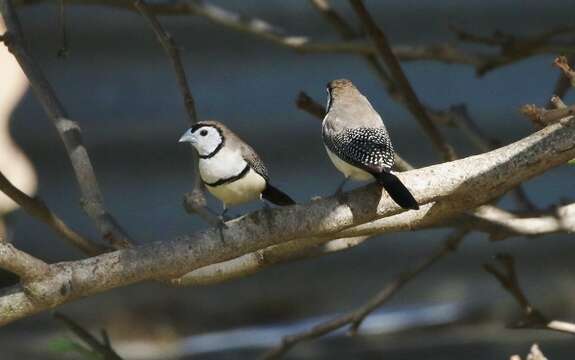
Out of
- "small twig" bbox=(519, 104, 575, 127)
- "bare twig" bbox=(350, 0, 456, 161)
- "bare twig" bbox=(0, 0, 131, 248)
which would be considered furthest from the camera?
"bare twig" bbox=(350, 0, 456, 161)

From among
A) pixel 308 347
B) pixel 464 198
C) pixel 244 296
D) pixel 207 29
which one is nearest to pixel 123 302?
pixel 244 296

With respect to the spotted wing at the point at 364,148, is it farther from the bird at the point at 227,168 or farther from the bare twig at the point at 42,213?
the bare twig at the point at 42,213

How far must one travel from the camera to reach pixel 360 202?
2.97m

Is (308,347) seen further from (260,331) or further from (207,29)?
(207,29)

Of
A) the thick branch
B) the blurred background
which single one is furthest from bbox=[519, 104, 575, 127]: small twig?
the blurred background

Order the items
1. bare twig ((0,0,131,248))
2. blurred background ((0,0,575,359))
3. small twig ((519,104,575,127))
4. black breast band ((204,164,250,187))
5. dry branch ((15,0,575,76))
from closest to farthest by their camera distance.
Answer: small twig ((519,104,575,127))
bare twig ((0,0,131,248))
black breast band ((204,164,250,187))
dry branch ((15,0,575,76))
blurred background ((0,0,575,359))

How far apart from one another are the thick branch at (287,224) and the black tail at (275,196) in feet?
2.45

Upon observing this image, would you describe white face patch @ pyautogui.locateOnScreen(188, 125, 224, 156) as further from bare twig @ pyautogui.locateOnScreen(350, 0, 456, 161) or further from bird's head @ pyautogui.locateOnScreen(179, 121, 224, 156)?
bare twig @ pyautogui.locateOnScreen(350, 0, 456, 161)

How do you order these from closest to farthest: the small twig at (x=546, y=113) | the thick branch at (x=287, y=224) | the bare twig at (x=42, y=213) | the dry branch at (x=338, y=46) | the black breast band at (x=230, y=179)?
the small twig at (x=546, y=113) → the thick branch at (x=287, y=224) → the bare twig at (x=42, y=213) → the black breast band at (x=230, y=179) → the dry branch at (x=338, y=46)

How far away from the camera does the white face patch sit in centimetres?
369

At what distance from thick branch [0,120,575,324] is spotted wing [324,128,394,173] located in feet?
0.72

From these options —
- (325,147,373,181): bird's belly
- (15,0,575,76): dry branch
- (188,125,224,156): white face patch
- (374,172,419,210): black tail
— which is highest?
(15,0,575,76): dry branch

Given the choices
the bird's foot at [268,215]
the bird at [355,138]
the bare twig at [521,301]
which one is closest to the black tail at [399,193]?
the bird at [355,138]

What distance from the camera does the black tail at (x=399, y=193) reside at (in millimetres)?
2834
